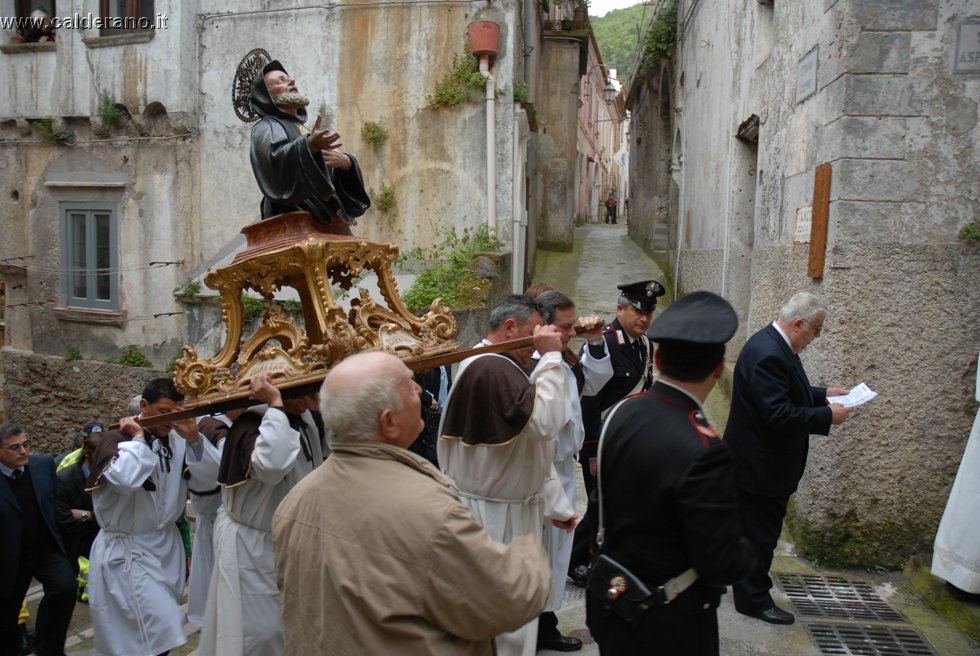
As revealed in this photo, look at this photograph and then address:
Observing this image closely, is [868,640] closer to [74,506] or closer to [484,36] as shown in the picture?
[74,506]

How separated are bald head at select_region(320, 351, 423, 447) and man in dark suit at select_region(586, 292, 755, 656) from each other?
79cm

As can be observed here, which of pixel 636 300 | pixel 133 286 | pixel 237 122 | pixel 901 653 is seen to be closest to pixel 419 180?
pixel 237 122

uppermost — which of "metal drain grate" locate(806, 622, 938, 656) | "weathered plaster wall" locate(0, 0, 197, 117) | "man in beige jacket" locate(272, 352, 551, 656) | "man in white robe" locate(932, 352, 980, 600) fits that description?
"weathered plaster wall" locate(0, 0, 197, 117)

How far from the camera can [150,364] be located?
12.2 m

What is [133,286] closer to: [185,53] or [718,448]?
[185,53]

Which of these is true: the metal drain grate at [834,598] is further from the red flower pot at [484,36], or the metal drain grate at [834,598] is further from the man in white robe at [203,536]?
the red flower pot at [484,36]

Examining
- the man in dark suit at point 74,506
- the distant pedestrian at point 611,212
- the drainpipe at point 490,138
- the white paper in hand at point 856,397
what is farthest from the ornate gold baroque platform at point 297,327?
the distant pedestrian at point 611,212

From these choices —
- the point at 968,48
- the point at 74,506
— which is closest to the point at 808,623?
the point at 968,48

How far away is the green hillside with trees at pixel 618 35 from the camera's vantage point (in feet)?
190

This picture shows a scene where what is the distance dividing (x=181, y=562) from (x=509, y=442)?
219 cm

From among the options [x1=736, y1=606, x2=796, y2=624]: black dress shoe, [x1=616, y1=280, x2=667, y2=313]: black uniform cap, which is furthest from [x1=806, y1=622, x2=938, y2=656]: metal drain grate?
[x1=616, y1=280, x2=667, y2=313]: black uniform cap

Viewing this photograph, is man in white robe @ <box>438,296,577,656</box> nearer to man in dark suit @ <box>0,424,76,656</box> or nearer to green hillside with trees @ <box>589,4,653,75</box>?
man in dark suit @ <box>0,424,76,656</box>

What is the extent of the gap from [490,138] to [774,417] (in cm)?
693

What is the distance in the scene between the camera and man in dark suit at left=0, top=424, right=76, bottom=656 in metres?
4.59
